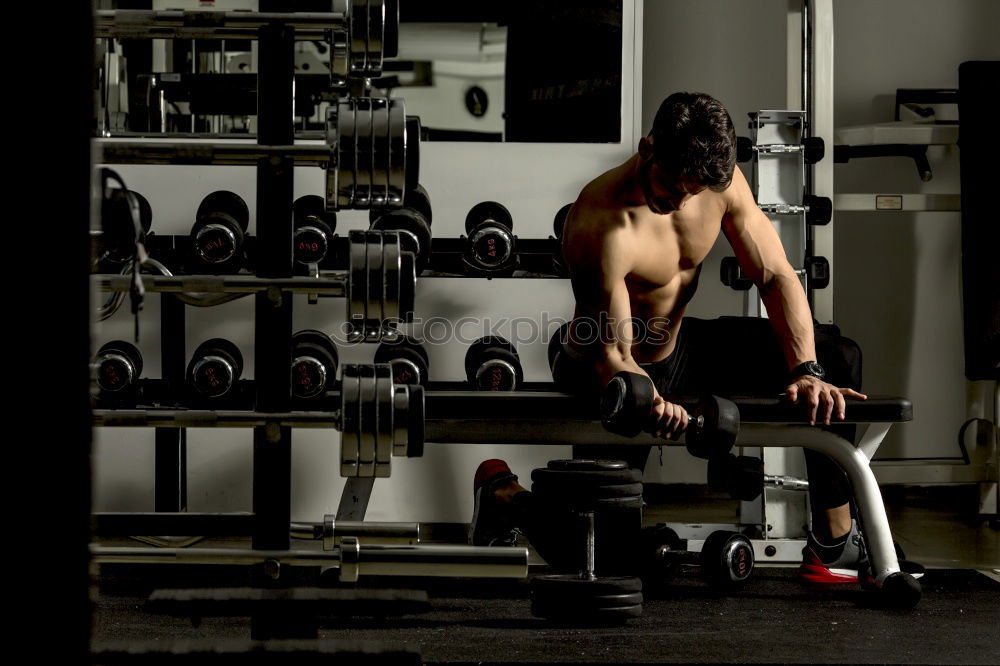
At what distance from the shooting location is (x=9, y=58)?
37.0 inches

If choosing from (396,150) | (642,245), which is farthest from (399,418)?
(642,245)

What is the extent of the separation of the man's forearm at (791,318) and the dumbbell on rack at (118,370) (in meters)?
1.60

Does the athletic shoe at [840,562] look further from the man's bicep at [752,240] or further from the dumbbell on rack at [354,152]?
the dumbbell on rack at [354,152]

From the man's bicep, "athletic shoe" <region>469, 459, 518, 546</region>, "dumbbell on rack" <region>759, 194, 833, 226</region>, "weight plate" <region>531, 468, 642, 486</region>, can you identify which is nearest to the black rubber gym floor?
"athletic shoe" <region>469, 459, 518, 546</region>

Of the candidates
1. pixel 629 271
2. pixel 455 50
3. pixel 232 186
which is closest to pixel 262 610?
pixel 629 271

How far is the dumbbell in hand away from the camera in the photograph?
194cm

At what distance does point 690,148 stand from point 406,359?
3.41ft

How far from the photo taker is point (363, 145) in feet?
4.79

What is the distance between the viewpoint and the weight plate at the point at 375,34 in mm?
1466

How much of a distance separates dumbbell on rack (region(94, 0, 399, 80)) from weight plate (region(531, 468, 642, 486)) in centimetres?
86

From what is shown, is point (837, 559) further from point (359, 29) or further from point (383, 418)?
point (359, 29)

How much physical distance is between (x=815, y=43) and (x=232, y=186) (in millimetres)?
1745

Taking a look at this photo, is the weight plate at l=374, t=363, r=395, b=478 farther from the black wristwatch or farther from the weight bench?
the black wristwatch

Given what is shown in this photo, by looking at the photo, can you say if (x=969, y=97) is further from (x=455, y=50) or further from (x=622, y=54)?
(x=455, y=50)
